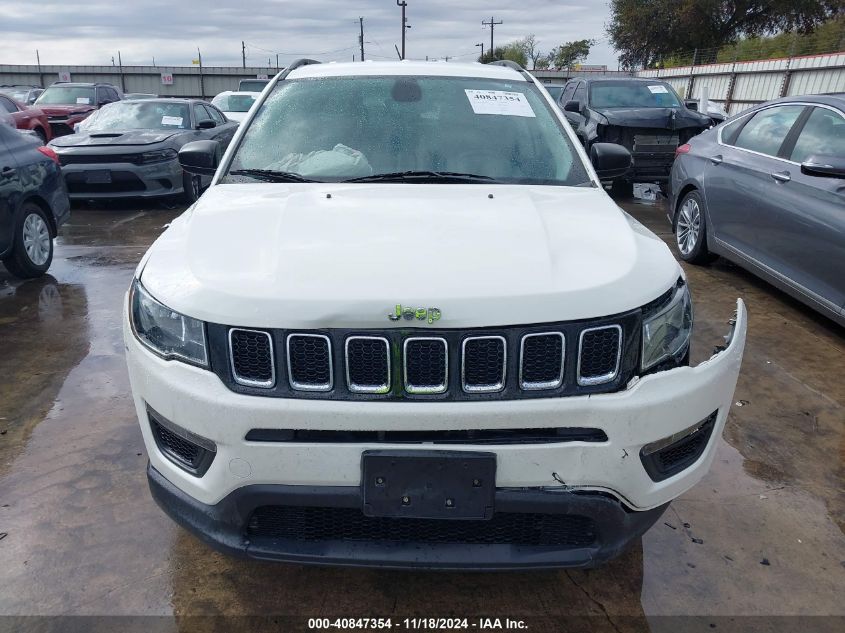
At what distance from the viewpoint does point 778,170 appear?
16.5 feet

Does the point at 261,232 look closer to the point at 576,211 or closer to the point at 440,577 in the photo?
the point at 576,211

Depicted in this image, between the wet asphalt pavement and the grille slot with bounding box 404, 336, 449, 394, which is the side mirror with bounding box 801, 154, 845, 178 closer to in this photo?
the wet asphalt pavement

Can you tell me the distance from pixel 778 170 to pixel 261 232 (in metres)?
4.30

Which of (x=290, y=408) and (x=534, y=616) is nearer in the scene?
(x=290, y=408)

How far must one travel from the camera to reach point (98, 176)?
866cm

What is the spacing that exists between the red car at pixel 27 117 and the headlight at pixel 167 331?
557 inches

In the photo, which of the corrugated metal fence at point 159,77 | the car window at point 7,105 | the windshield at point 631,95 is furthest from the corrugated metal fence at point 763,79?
the corrugated metal fence at point 159,77

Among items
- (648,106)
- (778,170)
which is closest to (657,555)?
(778,170)

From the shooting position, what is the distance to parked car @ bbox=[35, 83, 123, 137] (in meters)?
16.0

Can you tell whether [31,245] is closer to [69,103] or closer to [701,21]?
[69,103]

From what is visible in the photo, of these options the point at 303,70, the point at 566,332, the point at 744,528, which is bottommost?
the point at 744,528

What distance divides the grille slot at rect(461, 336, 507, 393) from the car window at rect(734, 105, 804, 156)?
14.4 feet

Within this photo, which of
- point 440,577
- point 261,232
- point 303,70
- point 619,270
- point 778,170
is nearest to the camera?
point 619,270

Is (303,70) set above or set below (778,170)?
above
